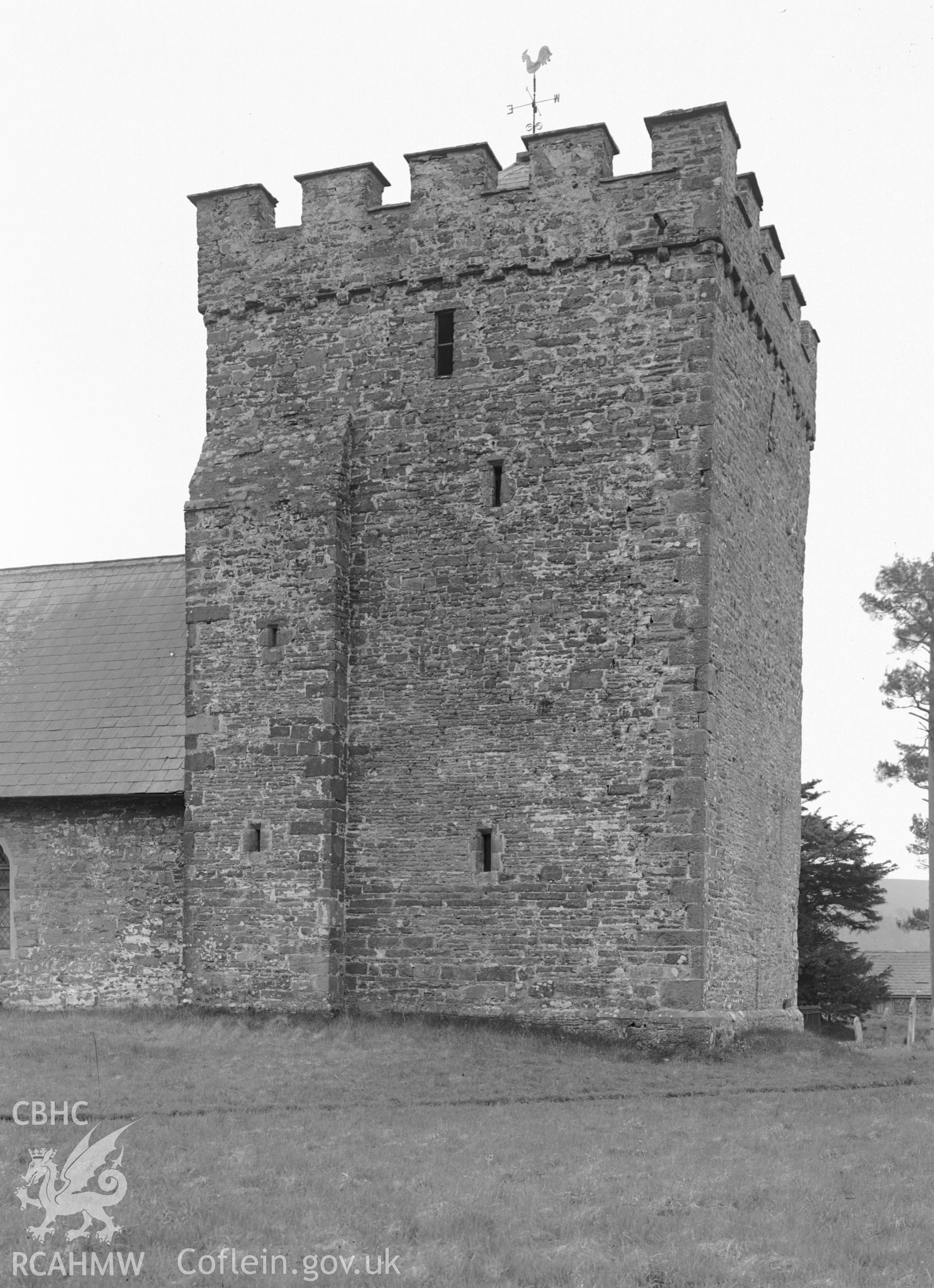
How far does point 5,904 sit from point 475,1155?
11.1 m

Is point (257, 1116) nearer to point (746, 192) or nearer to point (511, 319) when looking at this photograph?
point (511, 319)

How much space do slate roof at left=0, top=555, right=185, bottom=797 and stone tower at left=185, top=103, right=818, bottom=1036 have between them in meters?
2.01

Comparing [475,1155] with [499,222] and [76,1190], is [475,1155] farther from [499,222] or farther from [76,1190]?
[499,222]

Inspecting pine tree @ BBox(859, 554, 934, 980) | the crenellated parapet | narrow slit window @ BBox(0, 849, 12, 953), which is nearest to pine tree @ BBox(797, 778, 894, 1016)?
pine tree @ BBox(859, 554, 934, 980)

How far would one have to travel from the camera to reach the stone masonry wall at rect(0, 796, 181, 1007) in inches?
786

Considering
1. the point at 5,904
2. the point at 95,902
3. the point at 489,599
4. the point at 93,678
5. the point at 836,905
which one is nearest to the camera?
the point at 489,599

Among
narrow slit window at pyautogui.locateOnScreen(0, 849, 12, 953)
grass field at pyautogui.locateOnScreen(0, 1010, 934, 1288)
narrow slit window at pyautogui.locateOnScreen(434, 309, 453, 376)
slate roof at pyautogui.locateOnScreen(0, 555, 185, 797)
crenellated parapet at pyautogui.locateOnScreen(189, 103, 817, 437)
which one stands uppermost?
crenellated parapet at pyautogui.locateOnScreen(189, 103, 817, 437)

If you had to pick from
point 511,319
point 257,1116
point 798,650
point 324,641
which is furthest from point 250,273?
point 257,1116

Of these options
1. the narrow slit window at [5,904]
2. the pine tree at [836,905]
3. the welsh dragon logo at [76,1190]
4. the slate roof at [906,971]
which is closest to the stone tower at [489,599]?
the narrow slit window at [5,904]

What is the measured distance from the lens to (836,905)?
32.1 metres

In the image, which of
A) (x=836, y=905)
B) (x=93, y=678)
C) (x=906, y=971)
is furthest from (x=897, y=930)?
(x=93, y=678)

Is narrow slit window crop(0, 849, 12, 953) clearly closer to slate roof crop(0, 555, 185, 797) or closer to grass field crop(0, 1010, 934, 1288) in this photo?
slate roof crop(0, 555, 185, 797)

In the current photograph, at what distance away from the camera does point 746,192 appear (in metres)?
19.8

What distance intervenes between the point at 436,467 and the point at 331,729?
3607 millimetres
